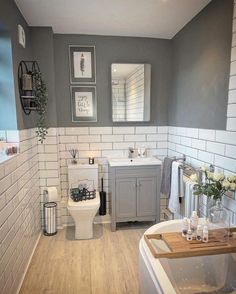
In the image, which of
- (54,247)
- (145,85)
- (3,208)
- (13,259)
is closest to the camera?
(3,208)

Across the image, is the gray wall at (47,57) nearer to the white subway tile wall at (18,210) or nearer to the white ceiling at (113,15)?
the white ceiling at (113,15)

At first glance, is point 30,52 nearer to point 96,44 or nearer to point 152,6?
point 96,44

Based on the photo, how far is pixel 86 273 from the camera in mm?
2170

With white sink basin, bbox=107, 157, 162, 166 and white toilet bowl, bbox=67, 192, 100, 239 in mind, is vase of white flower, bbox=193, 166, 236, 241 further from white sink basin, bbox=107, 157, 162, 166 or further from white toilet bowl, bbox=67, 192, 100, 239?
white toilet bowl, bbox=67, 192, 100, 239

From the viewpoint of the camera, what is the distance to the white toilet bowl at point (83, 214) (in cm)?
264

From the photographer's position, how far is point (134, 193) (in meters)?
2.90

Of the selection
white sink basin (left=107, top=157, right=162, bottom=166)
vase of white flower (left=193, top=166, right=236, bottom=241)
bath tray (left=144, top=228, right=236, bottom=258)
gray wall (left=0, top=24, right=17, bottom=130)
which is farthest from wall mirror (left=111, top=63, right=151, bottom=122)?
bath tray (left=144, top=228, right=236, bottom=258)

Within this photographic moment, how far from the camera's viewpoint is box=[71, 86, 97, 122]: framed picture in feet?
9.87

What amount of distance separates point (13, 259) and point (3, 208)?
48 cm

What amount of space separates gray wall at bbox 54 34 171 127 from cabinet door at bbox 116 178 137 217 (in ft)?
2.75

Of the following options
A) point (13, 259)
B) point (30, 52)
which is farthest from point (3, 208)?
point (30, 52)

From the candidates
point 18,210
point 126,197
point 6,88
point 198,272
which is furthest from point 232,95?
point 18,210

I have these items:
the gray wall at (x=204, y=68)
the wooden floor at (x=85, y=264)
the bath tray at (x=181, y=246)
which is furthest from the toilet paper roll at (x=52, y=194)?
the gray wall at (x=204, y=68)

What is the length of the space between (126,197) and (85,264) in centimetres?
92
